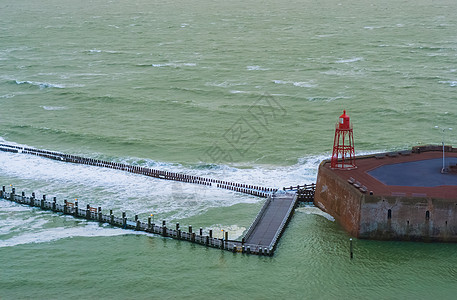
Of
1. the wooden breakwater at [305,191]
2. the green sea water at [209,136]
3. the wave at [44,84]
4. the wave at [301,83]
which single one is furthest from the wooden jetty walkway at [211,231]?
the wave at [44,84]

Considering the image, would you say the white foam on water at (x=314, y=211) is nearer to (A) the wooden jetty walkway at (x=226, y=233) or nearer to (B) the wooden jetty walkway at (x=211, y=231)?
(A) the wooden jetty walkway at (x=226, y=233)

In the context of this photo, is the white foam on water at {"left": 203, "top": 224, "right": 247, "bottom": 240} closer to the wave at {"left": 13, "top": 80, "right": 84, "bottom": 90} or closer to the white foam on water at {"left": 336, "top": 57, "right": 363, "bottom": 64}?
the wave at {"left": 13, "top": 80, "right": 84, "bottom": 90}

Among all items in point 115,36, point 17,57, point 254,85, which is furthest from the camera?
point 115,36

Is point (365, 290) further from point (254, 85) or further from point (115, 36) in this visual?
point (115, 36)

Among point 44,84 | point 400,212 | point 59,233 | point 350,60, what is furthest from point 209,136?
point 350,60

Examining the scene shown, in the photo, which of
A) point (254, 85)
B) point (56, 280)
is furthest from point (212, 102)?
point (56, 280)

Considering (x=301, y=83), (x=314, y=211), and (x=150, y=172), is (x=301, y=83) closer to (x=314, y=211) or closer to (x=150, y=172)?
(x=150, y=172)

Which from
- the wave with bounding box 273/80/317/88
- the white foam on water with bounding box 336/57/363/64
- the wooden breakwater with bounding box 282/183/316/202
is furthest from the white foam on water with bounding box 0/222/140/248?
the white foam on water with bounding box 336/57/363/64

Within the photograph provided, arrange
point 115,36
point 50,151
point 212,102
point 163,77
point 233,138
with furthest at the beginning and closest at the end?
1. point 115,36
2. point 163,77
3. point 212,102
4. point 233,138
5. point 50,151
